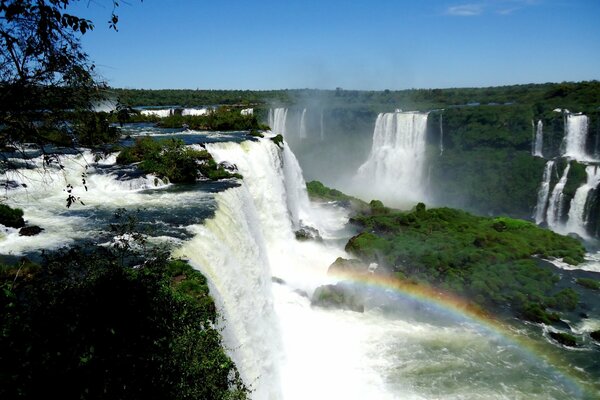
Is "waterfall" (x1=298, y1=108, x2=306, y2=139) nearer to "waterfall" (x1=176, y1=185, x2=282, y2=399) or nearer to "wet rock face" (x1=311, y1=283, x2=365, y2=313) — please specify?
"wet rock face" (x1=311, y1=283, x2=365, y2=313)

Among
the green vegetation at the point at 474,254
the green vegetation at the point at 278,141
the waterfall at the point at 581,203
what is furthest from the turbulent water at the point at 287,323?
the waterfall at the point at 581,203

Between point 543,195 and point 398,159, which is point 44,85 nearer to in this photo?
point 543,195

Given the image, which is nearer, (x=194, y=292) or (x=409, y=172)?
(x=194, y=292)

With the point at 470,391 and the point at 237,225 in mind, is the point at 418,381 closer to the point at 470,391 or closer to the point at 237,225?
the point at 470,391

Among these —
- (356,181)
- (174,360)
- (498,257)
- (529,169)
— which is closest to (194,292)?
(174,360)

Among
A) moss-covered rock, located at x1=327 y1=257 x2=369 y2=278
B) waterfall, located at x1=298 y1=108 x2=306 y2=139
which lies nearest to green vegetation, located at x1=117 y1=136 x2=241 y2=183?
moss-covered rock, located at x1=327 y1=257 x2=369 y2=278

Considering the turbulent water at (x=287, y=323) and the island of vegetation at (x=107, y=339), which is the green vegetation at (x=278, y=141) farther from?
the island of vegetation at (x=107, y=339)
